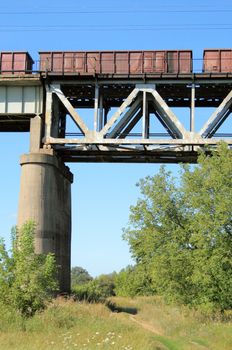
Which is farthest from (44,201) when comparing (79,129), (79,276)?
(79,276)

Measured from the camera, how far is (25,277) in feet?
66.0

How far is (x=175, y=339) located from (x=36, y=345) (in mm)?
8876

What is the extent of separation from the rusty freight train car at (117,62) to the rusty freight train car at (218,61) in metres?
1.12

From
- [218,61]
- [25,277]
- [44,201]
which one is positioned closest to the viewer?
[25,277]

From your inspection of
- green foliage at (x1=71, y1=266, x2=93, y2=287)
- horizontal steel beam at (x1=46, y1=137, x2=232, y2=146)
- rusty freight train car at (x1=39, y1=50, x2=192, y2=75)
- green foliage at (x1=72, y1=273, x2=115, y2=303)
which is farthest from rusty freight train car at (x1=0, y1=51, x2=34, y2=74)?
green foliage at (x1=71, y1=266, x2=93, y2=287)

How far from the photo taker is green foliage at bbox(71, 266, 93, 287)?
142550 mm

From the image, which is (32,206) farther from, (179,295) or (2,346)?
(2,346)

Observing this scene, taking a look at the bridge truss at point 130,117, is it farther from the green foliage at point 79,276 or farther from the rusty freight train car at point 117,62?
the green foliage at point 79,276

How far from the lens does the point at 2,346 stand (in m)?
16.0

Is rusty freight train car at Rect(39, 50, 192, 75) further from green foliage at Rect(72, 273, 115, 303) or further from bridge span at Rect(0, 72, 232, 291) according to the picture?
green foliage at Rect(72, 273, 115, 303)

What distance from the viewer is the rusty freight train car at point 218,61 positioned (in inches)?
1396

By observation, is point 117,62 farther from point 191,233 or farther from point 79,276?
point 79,276

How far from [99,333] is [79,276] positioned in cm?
13570

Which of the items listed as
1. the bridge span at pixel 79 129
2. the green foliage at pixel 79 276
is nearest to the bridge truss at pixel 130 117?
the bridge span at pixel 79 129
